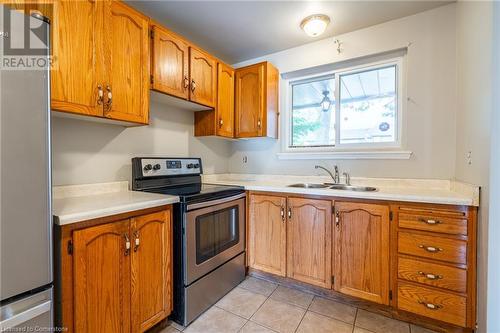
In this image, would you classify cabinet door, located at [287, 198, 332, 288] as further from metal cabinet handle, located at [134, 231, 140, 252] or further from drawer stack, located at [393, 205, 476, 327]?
metal cabinet handle, located at [134, 231, 140, 252]

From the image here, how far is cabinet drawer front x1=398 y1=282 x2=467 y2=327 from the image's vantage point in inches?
58.2

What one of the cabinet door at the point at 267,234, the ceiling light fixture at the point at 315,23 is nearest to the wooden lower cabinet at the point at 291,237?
the cabinet door at the point at 267,234

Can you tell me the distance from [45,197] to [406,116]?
8.63 feet

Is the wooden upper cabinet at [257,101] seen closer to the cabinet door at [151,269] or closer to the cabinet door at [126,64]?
the cabinet door at [126,64]

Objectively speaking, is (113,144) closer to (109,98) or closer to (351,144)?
(109,98)

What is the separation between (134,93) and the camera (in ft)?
5.48

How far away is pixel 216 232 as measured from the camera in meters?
1.94

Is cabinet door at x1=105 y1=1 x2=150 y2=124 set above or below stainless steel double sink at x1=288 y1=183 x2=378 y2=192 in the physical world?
above

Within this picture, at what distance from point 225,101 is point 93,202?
1638mm

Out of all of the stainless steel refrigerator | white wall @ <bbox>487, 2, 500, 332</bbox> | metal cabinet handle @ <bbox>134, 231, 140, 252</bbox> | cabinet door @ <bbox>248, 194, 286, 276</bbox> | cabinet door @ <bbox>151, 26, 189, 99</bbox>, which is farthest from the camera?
cabinet door @ <bbox>248, 194, 286, 276</bbox>

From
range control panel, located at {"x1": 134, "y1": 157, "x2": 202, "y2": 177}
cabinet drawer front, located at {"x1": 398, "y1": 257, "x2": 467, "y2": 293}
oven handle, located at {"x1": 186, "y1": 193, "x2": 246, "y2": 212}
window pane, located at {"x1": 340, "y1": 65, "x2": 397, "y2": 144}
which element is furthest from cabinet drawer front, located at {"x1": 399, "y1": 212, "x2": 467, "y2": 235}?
range control panel, located at {"x1": 134, "y1": 157, "x2": 202, "y2": 177}

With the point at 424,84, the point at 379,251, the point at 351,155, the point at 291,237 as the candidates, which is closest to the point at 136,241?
the point at 291,237

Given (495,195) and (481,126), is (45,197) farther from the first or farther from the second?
(481,126)

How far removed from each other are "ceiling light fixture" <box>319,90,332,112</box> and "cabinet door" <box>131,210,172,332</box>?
199 cm
